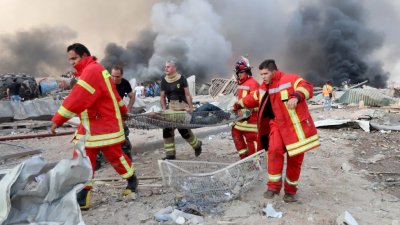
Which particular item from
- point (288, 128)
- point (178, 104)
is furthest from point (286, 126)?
point (178, 104)

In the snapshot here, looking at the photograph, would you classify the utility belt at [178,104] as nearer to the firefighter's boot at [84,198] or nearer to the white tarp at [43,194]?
the firefighter's boot at [84,198]

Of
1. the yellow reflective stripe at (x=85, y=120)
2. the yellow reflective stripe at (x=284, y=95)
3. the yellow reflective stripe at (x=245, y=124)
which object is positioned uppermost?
the yellow reflective stripe at (x=284, y=95)

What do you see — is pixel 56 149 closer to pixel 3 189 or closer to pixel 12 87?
pixel 3 189

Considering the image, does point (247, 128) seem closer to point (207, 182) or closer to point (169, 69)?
point (169, 69)

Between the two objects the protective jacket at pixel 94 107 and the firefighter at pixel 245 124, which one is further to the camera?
the firefighter at pixel 245 124

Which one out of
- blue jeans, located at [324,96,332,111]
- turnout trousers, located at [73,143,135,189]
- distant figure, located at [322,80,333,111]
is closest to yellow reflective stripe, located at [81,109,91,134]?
turnout trousers, located at [73,143,135,189]

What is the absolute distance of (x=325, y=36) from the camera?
44969mm

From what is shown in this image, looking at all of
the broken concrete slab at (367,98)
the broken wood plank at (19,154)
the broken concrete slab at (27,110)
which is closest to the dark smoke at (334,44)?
the broken concrete slab at (367,98)

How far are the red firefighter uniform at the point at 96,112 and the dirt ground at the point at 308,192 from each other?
0.51m

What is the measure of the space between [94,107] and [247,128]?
86.7 inches

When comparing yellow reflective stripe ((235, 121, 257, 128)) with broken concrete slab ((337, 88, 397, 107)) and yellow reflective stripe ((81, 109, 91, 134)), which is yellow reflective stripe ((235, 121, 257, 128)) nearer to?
yellow reflective stripe ((81, 109, 91, 134))

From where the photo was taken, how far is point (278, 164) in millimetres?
4117

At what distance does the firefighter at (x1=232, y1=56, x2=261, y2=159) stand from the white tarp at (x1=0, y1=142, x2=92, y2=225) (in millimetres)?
3015

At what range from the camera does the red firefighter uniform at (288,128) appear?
3994 mm
